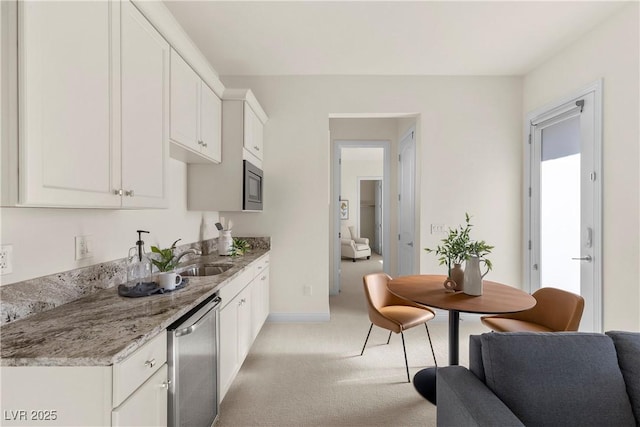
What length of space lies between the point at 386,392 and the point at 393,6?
291 centimetres

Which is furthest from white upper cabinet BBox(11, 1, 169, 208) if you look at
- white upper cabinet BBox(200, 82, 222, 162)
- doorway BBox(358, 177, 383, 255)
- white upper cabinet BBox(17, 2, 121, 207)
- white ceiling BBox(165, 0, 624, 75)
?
doorway BBox(358, 177, 383, 255)

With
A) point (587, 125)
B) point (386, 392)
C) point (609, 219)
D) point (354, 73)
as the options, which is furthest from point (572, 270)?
point (354, 73)

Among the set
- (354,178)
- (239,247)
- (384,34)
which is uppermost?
(384,34)

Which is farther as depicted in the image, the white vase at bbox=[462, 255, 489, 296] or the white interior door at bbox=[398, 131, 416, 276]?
the white interior door at bbox=[398, 131, 416, 276]

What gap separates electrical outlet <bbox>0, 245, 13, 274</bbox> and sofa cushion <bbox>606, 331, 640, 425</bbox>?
2.48 m

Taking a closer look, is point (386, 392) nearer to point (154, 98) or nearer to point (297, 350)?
point (297, 350)

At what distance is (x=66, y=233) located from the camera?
145 cm

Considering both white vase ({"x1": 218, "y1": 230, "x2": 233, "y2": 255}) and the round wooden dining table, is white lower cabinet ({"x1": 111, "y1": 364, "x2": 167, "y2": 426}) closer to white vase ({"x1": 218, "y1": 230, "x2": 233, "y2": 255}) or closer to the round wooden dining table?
the round wooden dining table

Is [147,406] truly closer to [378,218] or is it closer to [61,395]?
[61,395]

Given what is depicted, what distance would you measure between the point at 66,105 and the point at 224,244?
1.97 metres

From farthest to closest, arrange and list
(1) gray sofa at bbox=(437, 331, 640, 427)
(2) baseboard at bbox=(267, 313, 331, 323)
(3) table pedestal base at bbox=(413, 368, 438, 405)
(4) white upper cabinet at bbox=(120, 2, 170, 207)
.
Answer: (2) baseboard at bbox=(267, 313, 331, 323) < (3) table pedestal base at bbox=(413, 368, 438, 405) < (4) white upper cabinet at bbox=(120, 2, 170, 207) < (1) gray sofa at bbox=(437, 331, 640, 427)

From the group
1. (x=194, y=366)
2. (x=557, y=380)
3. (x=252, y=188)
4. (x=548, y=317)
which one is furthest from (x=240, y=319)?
(x=548, y=317)

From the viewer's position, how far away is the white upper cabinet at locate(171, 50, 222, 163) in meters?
1.91

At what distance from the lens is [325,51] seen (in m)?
2.87
